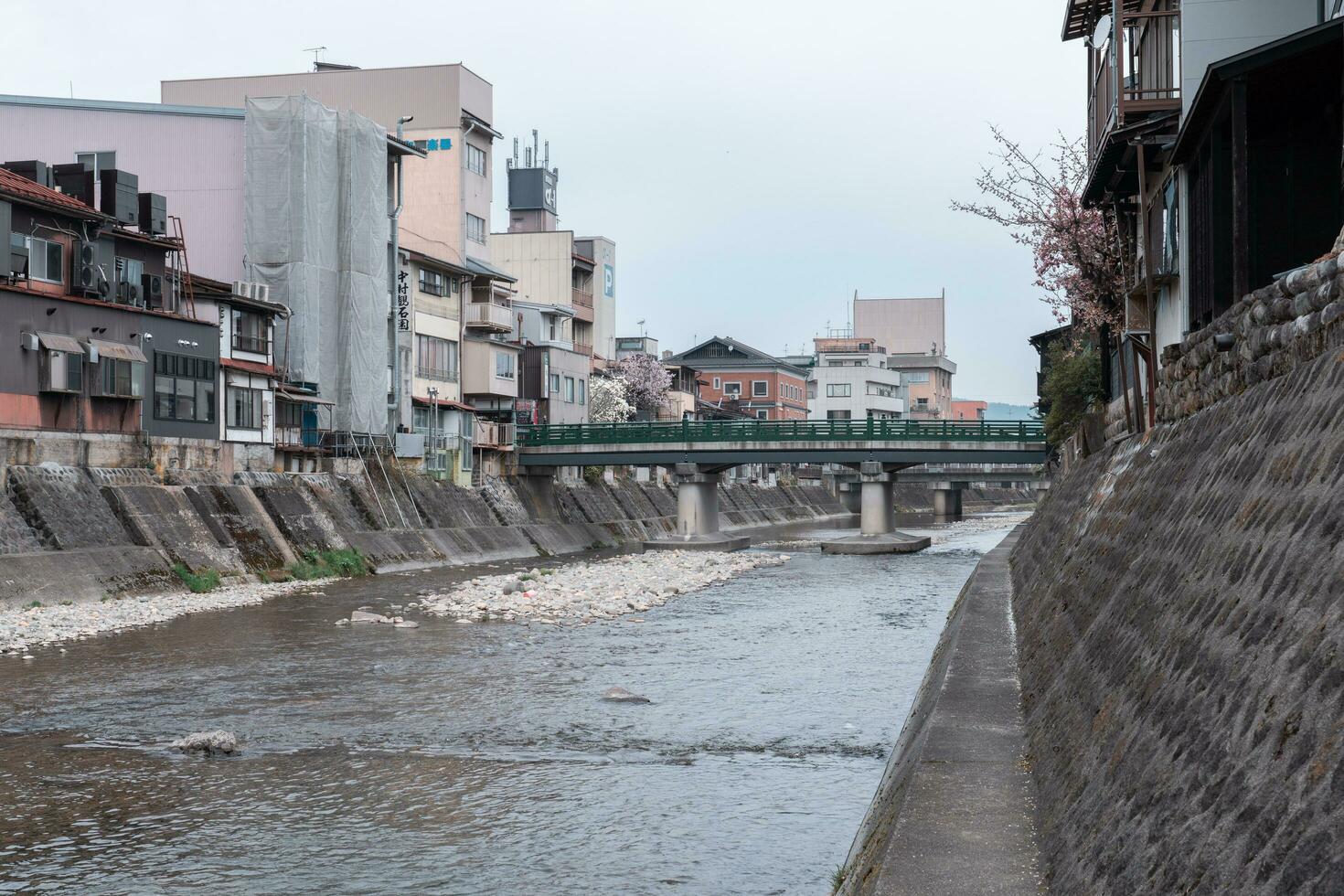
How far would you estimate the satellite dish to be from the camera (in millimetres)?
23438

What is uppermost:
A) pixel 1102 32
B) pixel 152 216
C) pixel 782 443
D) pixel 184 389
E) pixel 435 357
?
pixel 1102 32

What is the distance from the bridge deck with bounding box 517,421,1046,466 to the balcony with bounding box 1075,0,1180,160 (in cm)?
3385

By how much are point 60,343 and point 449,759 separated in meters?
25.0

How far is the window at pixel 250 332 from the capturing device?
42.4 metres

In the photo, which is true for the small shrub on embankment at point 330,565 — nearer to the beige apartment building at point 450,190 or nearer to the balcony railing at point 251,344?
the balcony railing at point 251,344

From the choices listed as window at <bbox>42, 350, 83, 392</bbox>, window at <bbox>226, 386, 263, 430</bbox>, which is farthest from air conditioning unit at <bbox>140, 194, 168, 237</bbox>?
window at <bbox>42, 350, 83, 392</bbox>

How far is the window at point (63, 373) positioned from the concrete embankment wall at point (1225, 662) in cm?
2996

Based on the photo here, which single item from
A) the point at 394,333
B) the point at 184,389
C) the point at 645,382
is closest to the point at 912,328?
the point at 645,382

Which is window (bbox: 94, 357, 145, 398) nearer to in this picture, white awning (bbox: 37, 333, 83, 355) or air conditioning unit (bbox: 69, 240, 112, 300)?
white awning (bbox: 37, 333, 83, 355)

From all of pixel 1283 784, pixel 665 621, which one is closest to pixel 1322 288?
pixel 1283 784

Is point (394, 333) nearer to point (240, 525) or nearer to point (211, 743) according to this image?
point (240, 525)

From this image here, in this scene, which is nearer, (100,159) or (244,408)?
(244,408)

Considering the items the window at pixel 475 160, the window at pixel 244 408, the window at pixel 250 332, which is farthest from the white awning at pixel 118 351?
the window at pixel 475 160

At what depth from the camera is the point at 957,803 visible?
791cm
